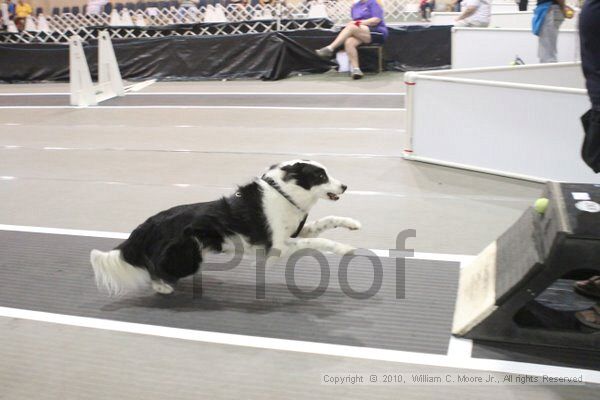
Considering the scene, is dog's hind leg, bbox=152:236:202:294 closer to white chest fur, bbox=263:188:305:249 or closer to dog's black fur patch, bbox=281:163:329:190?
white chest fur, bbox=263:188:305:249

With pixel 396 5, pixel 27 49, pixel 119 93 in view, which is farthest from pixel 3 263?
pixel 396 5

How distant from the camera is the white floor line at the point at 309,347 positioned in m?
2.71

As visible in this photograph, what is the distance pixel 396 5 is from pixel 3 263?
54.9ft

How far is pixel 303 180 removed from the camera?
3.47 m

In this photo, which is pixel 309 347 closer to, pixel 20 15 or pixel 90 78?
pixel 90 78

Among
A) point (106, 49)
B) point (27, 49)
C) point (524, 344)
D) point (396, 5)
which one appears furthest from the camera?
point (396, 5)

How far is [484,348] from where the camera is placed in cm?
290

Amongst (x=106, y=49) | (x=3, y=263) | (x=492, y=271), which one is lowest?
(x=3, y=263)

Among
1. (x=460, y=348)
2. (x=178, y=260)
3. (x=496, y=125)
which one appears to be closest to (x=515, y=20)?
(x=496, y=125)

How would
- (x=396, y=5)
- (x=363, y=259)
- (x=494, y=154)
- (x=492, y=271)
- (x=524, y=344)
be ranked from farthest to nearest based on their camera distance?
(x=396, y=5)
(x=494, y=154)
(x=363, y=259)
(x=492, y=271)
(x=524, y=344)

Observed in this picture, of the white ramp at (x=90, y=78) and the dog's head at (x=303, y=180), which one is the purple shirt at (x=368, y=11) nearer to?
the white ramp at (x=90, y=78)

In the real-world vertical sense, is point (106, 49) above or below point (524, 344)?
above

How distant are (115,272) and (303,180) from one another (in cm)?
126

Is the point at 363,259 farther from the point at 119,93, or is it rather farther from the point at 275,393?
the point at 119,93
